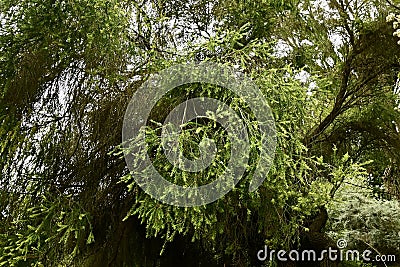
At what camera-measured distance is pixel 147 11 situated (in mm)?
3717

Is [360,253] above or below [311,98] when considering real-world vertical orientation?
below

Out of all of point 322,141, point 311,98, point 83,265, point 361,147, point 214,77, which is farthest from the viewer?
point 361,147

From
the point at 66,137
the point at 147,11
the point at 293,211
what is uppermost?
the point at 147,11

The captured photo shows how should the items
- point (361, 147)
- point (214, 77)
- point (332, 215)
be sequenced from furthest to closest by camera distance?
point (332, 215), point (361, 147), point (214, 77)

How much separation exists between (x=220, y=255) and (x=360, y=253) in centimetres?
242

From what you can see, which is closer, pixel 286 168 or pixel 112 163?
pixel 286 168

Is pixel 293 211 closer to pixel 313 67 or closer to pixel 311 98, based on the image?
pixel 311 98

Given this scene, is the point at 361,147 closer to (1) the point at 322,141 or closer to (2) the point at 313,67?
(1) the point at 322,141

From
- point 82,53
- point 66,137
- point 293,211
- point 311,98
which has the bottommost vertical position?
point 293,211

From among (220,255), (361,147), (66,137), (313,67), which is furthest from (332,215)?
(66,137)

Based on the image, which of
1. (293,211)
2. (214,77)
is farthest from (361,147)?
(214,77)

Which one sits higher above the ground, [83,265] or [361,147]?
[361,147]

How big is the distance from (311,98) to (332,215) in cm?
306

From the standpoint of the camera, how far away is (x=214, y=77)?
9.43 feet
